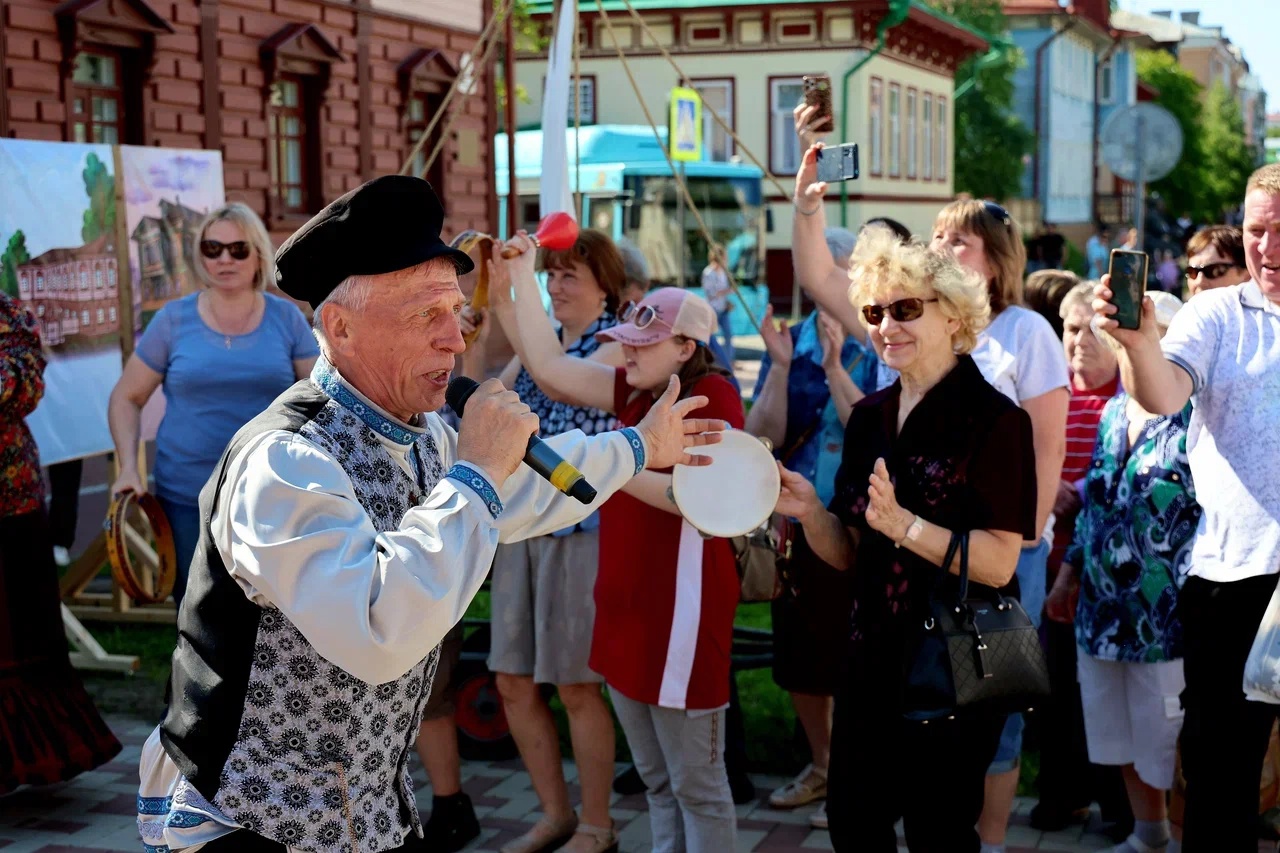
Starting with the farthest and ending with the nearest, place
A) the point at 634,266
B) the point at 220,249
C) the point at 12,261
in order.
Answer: the point at 12,261 → the point at 634,266 → the point at 220,249

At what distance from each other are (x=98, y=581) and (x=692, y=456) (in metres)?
6.62

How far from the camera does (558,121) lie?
6.14 meters

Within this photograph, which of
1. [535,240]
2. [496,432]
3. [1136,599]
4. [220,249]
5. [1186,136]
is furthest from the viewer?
[1186,136]

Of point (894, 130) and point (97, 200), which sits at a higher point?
point (894, 130)

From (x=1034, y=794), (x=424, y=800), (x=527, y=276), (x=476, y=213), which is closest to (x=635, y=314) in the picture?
(x=527, y=276)

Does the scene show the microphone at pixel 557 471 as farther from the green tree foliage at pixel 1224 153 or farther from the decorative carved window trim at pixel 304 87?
the green tree foliage at pixel 1224 153

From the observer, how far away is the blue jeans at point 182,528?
17.7 ft

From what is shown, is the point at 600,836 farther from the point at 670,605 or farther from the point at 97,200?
the point at 97,200

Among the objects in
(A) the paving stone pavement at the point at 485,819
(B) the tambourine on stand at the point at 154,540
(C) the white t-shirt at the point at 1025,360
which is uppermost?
(C) the white t-shirt at the point at 1025,360

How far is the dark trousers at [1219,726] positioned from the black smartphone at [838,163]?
4.76 feet

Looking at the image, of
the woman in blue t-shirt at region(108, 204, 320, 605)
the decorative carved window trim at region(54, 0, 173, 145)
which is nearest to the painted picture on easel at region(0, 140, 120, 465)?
the woman in blue t-shirt at region(108, 204, 320, 605)

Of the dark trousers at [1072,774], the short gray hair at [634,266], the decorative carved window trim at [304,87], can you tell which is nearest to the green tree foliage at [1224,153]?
the decorative carved window trim at [304,87]

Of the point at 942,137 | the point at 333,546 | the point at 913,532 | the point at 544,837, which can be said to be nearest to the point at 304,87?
the point at 544,837

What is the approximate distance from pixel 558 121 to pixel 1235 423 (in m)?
3.13
